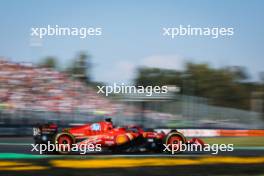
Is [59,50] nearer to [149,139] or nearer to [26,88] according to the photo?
[26,88]

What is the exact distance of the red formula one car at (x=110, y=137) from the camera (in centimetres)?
668

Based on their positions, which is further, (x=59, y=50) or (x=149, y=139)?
(x=149, y=139)

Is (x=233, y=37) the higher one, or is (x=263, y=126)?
(x=233, y=37)

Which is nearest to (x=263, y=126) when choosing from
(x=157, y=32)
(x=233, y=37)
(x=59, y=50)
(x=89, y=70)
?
(x=233, y=37)

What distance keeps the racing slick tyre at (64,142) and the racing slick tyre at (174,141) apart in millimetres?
1192

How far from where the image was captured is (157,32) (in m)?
6.77

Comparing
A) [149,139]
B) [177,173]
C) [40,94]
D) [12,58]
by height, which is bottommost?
[177,173]

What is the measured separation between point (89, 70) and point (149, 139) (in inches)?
47.3

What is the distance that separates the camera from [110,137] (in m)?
7.03

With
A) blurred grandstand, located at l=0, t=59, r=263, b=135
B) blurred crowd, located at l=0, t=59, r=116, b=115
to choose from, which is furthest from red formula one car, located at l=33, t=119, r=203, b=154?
blurred crowd, located at l=0, t=59, r=116, b=115

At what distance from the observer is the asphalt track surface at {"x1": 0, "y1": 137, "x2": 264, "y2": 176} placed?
21.9 feet
